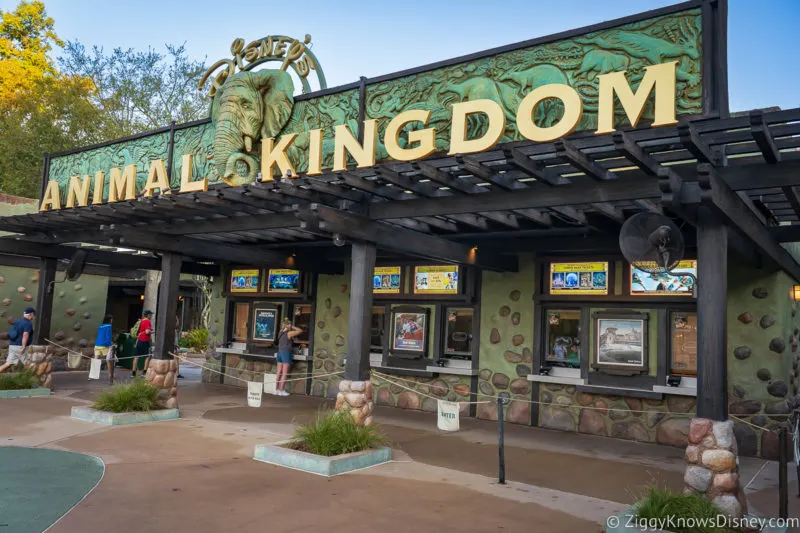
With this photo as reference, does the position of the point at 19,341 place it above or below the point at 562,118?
below

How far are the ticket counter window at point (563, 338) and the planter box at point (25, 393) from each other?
32.3 feet

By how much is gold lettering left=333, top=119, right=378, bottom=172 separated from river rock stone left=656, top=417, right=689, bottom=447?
6.09 metres

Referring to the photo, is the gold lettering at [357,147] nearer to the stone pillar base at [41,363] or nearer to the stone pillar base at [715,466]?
the stone pillar base at [715,466]

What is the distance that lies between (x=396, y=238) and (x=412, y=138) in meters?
1.60

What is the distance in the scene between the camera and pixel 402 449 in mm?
8242

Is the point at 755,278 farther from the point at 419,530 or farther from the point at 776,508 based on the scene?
the point at 419,530

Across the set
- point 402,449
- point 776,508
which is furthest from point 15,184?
point 776,508

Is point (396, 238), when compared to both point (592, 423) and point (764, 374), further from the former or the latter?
point (764, 374)

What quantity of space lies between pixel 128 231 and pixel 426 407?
6.26 m

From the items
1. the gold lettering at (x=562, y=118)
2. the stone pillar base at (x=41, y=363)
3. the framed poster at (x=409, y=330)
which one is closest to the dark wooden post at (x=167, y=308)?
the stone pillar base at (x=41, y=363)

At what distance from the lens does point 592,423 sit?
1005 centimetres

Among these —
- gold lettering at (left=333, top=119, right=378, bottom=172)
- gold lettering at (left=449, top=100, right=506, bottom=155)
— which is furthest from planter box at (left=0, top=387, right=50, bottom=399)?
gold lettering at (left=449, top=100, right=506, bottom=155)

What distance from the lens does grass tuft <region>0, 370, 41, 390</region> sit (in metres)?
11.8

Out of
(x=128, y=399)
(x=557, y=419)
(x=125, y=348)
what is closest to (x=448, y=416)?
(x=557, y=419)
